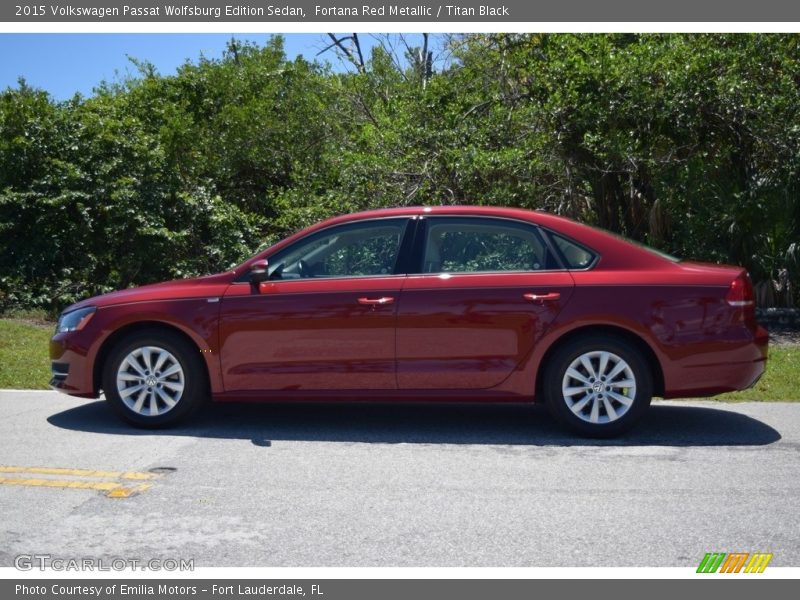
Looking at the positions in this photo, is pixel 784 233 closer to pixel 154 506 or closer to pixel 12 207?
pixel 154 506

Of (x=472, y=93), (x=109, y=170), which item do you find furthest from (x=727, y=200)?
(x=109, y=170)

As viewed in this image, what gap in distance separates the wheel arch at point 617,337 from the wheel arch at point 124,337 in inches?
98.7

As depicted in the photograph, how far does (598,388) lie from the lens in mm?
7020

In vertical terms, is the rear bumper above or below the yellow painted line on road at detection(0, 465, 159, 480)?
above

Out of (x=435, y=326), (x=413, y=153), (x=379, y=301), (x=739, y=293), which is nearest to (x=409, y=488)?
(x=435, y=326)

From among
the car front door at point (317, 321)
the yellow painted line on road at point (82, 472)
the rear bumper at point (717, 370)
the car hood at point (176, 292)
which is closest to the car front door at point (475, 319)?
the car front door at point (317, 321)

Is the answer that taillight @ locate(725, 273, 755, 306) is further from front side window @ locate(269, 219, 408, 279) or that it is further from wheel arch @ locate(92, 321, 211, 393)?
wheel arch @ locate(92, 321, 211, 393)

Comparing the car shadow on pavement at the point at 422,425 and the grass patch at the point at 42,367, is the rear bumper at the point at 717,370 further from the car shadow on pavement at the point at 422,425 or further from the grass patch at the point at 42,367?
the grass patch at the point at 42,367

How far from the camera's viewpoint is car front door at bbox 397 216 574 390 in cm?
705

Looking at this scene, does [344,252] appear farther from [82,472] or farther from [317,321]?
[82,472]

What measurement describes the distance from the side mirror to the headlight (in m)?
1.28

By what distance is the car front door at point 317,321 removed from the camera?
283 inches

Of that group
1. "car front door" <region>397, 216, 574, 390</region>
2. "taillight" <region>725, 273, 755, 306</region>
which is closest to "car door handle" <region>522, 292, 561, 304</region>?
"car front door" <region>397, 216, 574, 390</region>

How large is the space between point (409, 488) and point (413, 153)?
27.1ft
